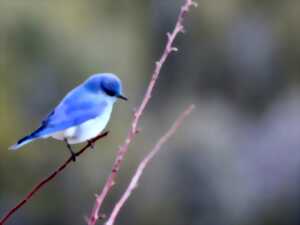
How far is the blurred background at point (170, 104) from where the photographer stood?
440 inches

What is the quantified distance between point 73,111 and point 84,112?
80 millimetres

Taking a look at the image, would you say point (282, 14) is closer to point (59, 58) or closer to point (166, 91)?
point (166, 91)

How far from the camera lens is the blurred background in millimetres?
11172

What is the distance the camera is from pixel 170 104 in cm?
1256

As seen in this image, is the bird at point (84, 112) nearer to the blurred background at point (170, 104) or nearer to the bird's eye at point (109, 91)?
the bird's eye at point (109, 91)

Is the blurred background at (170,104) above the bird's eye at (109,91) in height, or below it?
below

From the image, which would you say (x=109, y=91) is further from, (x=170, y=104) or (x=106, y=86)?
(x=170, y=104)

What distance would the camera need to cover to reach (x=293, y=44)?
500 inches

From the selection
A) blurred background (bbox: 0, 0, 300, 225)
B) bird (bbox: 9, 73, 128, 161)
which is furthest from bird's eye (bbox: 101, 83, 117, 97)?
blurred background (bbox: 0, 0, 300, 225)

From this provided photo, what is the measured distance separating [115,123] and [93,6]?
199cm

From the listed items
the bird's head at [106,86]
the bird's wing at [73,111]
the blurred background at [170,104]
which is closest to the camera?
the bird's wing at [73,111]

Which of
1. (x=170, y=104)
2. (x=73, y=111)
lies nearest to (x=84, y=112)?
(x=73, y=111)

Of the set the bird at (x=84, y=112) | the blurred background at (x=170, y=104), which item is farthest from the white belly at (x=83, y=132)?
the blurred background at (x=170, y=104)

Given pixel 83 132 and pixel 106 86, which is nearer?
pixel 83 132
